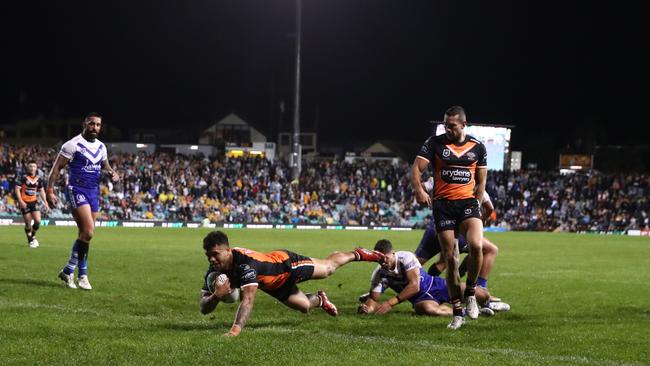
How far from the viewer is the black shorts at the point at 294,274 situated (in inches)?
360

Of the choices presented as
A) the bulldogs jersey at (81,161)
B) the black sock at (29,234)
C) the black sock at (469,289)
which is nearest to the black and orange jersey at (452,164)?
the black sock at (469,289)

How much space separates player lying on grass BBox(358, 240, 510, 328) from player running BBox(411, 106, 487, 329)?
3.09 ft

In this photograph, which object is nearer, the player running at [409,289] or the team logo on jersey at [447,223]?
the team logo on jersey at [447,223]

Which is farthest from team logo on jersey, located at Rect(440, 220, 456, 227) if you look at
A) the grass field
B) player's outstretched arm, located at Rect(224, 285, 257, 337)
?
player's outstretched arm, located at Rect(224, 285, 257, 337)

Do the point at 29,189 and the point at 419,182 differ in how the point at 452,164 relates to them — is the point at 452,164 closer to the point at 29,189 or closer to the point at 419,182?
the point at 419,182

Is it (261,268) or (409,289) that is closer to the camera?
(261,268)

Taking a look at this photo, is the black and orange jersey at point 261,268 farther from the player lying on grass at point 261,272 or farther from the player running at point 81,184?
the player running at point 81,184

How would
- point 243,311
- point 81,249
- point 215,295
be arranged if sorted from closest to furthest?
point 243,311
point 215,295
point 81,249

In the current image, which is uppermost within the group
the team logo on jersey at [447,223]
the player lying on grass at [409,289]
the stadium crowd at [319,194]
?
the team logo on jersey at [447,223]

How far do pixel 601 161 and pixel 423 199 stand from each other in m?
104

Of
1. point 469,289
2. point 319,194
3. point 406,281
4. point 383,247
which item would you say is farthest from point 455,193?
point 319,194

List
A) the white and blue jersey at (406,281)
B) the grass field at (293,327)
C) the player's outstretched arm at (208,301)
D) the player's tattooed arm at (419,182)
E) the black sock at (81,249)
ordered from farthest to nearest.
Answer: the black sock at (81,249)
the white and blue jersey at (406,281)
the player's tattooed arm at (419,182)
the player's outstretched arm at (208,301)
the grass field at (293,327)

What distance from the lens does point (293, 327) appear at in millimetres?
9125

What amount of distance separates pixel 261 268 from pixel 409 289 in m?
2.81
